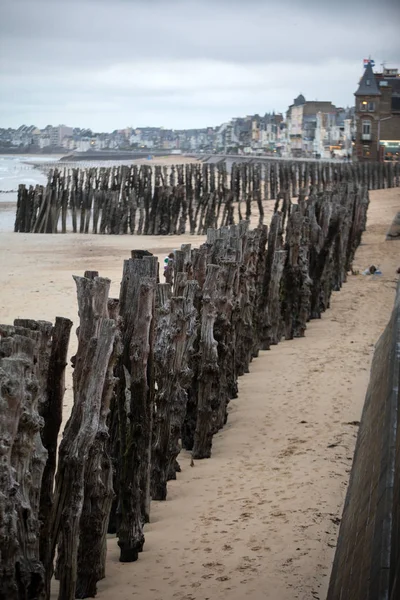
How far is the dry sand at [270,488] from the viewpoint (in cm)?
404

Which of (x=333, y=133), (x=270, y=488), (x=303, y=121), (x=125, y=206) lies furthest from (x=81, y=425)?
(x=303, y=121)

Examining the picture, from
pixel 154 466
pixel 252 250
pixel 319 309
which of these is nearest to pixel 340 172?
pixel 319 309

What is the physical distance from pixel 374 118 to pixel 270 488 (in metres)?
72.8

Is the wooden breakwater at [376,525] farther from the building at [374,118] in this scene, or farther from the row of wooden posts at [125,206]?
the building at [374,118]

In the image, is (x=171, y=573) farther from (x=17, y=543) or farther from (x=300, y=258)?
(x=300, y=258)

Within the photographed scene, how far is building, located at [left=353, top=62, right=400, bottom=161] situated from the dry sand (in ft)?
216

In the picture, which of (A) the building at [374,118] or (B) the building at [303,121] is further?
(B) the building at [303,121]

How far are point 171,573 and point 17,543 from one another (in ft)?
3.92

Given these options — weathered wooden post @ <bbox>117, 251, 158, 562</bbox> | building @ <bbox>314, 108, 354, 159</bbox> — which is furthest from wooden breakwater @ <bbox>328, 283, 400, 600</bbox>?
building @ <bbox>314, 108, 354, 159</bbox>

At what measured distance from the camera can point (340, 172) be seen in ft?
114

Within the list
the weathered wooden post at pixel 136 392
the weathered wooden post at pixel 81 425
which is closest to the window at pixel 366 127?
the weathered wooden post at pixel 136 392

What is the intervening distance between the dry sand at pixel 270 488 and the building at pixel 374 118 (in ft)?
216

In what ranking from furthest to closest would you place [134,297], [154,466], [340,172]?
[340,172]
[154,466]
[134,297]

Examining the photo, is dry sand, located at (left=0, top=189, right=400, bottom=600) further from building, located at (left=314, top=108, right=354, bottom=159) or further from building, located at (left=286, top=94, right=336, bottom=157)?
building, located at (left=286, top=94, right=336, bottom=157)
